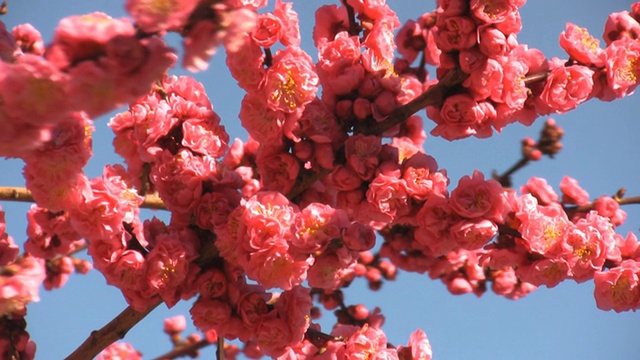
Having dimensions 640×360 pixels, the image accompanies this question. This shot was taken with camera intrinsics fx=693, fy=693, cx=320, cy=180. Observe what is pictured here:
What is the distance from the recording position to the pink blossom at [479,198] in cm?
212

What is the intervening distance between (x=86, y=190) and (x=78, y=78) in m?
1.08

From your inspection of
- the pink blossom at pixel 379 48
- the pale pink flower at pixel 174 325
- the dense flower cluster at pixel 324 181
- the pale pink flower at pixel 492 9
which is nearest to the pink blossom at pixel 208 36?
the dense flower cluster at pixel 324 181

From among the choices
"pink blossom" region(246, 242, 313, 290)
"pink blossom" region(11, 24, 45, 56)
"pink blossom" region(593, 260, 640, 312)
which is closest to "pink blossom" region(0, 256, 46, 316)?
"pink blossom" region(246, 242, 313, 290)

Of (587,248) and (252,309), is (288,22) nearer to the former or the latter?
(252,309)

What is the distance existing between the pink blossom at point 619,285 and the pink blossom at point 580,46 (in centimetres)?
69

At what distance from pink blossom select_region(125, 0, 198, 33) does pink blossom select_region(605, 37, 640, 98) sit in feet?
5.50

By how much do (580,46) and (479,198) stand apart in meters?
0.65

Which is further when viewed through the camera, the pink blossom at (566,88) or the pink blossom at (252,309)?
the pink blossom at (252,309)

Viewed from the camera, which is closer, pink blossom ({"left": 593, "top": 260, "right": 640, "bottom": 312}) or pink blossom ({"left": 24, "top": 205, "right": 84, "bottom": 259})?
pink blossom ({"left": 593, "top": 260, "right": 640, "bottom": 312})

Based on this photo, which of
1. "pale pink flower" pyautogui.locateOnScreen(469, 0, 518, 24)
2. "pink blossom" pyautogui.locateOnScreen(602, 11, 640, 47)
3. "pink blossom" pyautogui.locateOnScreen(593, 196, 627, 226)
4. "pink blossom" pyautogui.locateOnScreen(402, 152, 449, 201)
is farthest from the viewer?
"pink blossom" pyautogui.locateOnScreen(593, 196, 627, 226)

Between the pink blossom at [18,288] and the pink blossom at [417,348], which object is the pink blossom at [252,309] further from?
the pink blossom at [18,288]

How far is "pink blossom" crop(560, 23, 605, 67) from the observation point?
231 centimetres

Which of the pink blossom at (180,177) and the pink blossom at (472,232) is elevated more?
the pink blossom at (180,177)

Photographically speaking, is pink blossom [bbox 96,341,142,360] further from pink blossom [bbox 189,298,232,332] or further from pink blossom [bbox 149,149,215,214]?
pink blossom [bbox 149,149,215,214]
